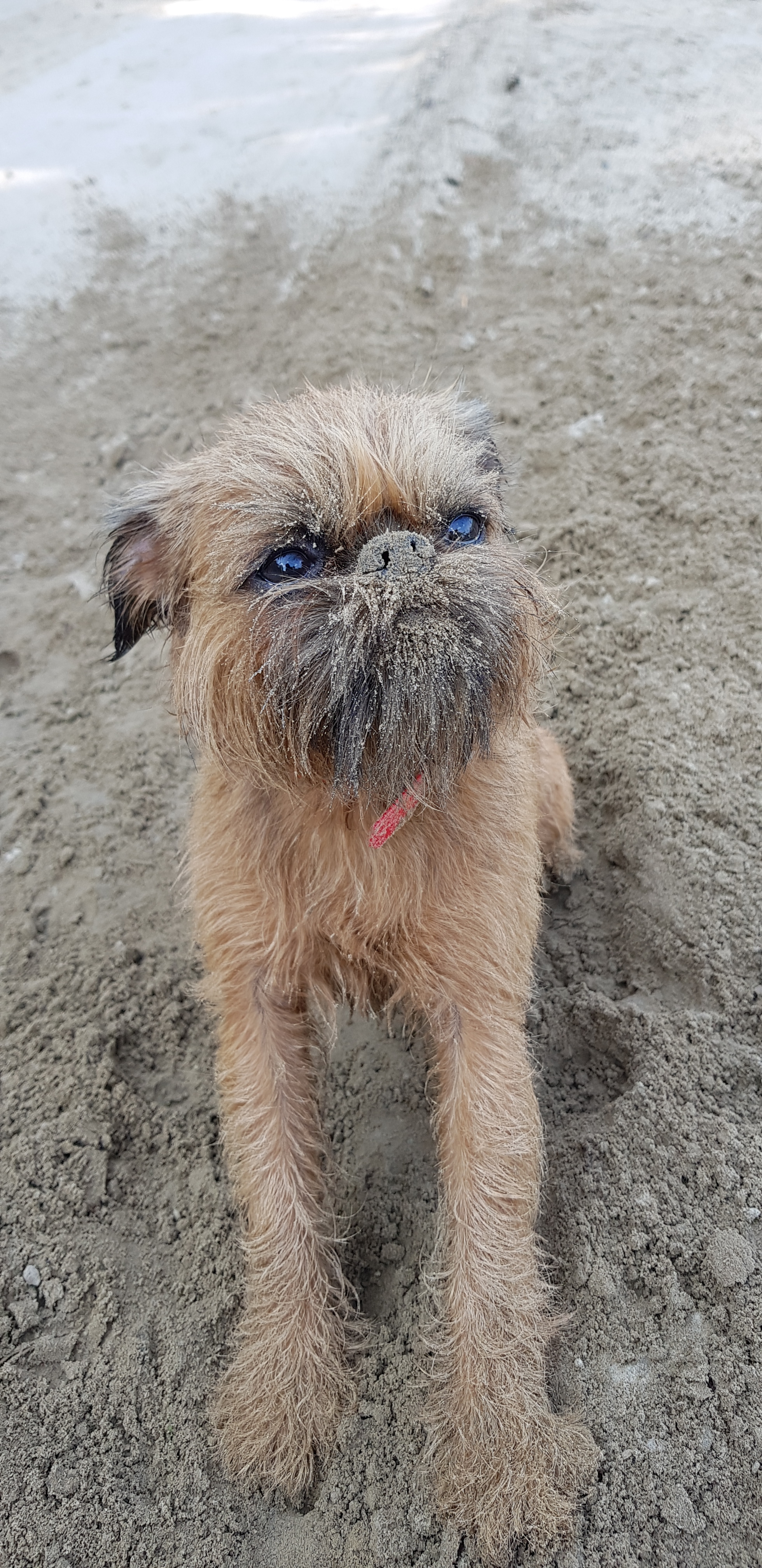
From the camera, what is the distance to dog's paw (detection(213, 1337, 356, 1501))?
271 cm

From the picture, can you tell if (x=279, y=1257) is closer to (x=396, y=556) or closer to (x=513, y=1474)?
(x=513, y=1474)

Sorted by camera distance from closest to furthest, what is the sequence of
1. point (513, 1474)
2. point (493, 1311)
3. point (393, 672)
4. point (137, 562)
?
point (393, 672) < point (513, 1474) < point (493, 1311) < point (137, 562)

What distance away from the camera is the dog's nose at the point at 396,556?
2.22 m

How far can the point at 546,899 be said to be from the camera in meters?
4.11

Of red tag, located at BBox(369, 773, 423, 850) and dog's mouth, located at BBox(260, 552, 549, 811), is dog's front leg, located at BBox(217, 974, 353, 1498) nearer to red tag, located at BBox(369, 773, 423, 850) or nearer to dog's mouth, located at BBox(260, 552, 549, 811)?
red tag, located at BBox(369, 773, 423, 850)

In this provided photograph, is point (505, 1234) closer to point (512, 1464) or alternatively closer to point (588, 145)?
point (512, 1464)

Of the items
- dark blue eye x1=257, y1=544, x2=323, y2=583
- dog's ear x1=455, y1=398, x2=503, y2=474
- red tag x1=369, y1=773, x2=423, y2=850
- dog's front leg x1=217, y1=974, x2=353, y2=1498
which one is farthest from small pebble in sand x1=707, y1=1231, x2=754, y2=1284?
dog's ear x1=455, y1=398, x2=503, y2=474

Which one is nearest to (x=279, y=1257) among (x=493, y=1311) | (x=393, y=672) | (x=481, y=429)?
(x=493, y=1311)

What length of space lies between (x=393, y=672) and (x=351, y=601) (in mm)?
179

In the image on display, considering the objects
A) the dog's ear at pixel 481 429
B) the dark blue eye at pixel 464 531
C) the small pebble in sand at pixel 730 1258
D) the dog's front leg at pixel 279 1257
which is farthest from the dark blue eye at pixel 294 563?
the small pebble in sand at pixel 730 1258

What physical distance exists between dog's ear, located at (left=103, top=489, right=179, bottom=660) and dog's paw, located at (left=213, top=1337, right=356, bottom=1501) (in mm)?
2053

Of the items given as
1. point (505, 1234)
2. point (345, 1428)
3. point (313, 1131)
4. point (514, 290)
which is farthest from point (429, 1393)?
point (514, 290)

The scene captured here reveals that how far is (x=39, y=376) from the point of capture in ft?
21.7

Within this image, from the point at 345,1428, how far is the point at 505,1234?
70 centimetres
